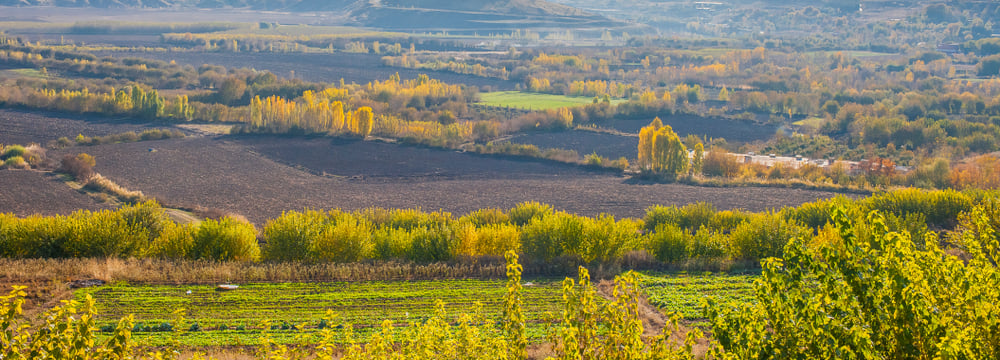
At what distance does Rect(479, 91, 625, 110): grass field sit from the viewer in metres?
120

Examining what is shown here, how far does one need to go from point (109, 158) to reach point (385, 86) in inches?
2046

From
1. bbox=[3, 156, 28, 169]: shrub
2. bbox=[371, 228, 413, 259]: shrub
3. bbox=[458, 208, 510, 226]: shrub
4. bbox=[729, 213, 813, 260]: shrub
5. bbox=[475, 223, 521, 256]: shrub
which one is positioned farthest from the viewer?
bbox=[3, 156, 28, 169]: shrub

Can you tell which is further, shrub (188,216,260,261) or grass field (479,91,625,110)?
grass field (479,91,625,110)

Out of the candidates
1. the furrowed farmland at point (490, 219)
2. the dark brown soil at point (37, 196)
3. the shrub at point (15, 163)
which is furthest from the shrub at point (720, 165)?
the shrub at point (15, 163)

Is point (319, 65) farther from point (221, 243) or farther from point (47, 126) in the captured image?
point (221, 243)

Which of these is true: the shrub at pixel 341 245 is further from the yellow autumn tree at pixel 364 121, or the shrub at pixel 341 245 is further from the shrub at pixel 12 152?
the yellow autumn tree at pixel 364 121

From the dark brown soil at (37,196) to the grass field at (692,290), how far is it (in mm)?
38021

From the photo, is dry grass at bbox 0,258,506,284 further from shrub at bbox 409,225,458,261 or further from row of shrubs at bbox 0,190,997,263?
row of shrubs at bbox 0,190,997,263

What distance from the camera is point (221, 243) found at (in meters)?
36.1

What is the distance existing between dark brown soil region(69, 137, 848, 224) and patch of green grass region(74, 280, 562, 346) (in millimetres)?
22466

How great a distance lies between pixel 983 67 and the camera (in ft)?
520

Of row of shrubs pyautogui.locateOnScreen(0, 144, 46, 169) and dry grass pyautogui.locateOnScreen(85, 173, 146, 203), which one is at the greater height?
row of shrubs pyautogui.locateOnScreen(0, 144, 46, 169)

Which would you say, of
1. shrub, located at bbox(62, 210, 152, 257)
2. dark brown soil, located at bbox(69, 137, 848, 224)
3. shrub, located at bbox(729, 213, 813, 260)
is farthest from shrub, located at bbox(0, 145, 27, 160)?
shrub, located at bbox(729, 213, 813, 260)

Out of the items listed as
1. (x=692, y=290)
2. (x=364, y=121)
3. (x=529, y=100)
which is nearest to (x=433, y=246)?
(x=692, y=290)
